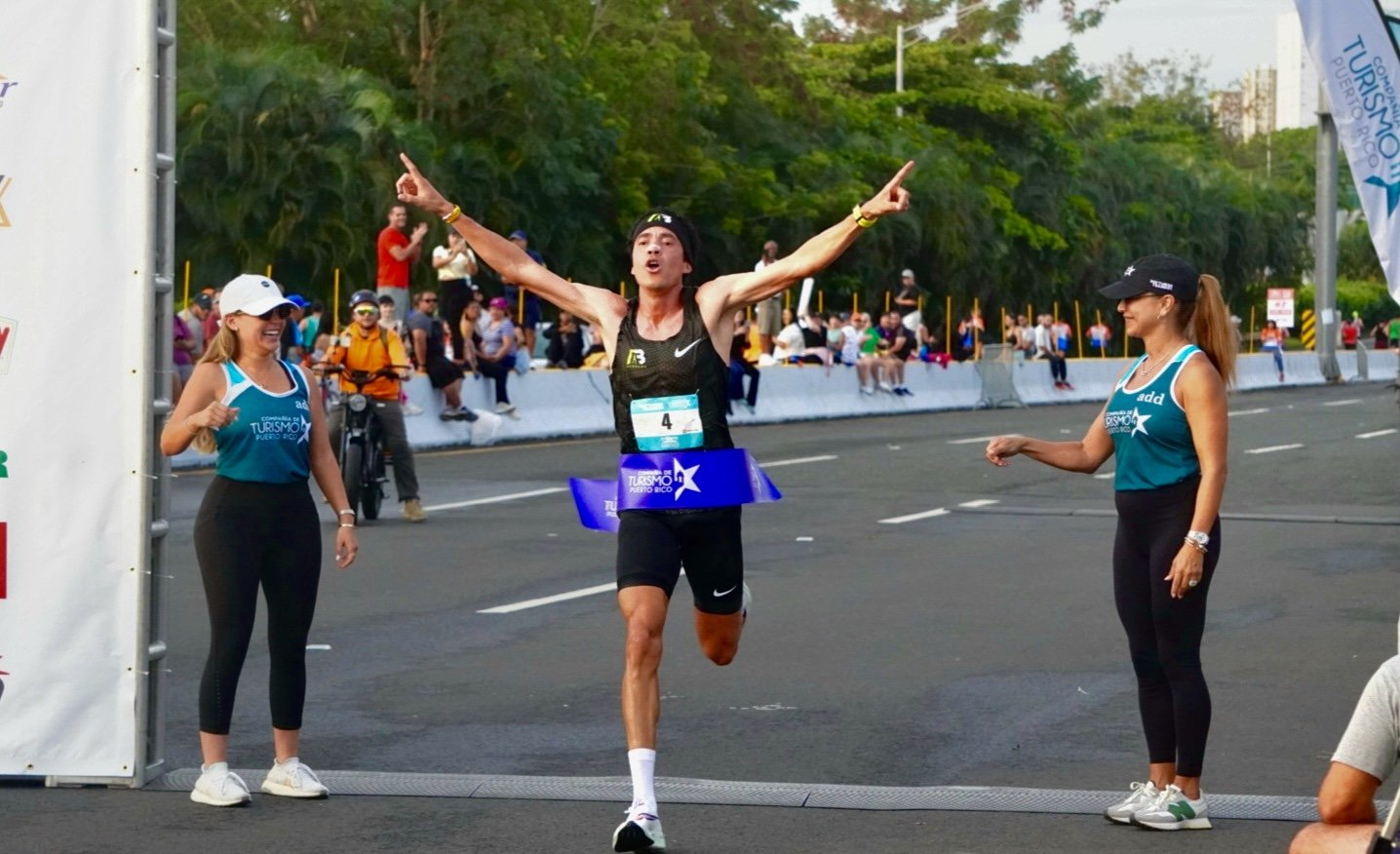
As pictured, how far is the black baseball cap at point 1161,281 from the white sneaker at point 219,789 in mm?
3245

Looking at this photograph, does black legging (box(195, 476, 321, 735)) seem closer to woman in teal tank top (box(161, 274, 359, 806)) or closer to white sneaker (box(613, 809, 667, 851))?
woman in teal tank top (box(161, 274, 359, 806))

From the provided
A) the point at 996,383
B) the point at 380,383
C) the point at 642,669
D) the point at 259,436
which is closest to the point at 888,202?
the point at 642,669

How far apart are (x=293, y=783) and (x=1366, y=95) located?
6.21m

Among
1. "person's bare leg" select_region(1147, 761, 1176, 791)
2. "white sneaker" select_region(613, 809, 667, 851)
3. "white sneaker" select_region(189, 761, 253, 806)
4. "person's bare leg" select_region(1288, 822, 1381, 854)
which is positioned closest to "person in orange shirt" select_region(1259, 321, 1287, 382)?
"person's bare leg" select_region(1147, 761, 1176, 791)

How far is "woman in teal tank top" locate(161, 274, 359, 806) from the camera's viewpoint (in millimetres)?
7453

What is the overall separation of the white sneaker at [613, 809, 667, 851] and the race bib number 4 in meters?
1.21

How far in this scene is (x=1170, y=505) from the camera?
7.22 m

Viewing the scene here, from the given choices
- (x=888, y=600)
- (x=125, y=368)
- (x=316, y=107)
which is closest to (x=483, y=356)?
(x=316, y=107)

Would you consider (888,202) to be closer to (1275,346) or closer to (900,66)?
(1275,346)

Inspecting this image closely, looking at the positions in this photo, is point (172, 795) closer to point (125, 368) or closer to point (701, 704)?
point (125, 368)

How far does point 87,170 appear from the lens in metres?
7.58

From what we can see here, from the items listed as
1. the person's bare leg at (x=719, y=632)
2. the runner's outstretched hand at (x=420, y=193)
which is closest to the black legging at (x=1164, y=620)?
the person's bare leg at (x=719, y=632)

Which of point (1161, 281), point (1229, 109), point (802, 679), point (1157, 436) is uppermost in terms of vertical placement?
point (1229, 109)

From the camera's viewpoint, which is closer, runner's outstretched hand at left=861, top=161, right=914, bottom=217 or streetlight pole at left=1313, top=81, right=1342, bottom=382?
runner's outstretched hand at left=861, top=161, right=914, bottom=217
